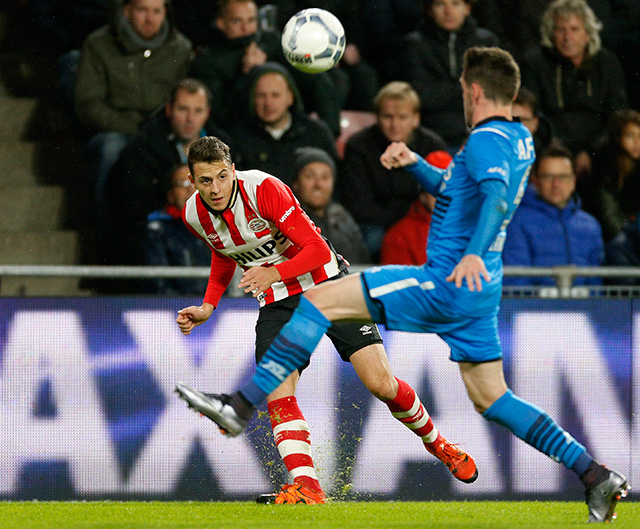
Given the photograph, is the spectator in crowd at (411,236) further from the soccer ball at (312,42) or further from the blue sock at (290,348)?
the blue sock at (290,348)

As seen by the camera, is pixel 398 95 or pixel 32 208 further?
pixel 32 208

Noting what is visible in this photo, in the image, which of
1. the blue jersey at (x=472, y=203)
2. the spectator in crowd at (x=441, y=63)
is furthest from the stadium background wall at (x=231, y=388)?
the spectator in crowd at (x=441, y=63)

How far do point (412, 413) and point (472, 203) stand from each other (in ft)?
A: 5.21

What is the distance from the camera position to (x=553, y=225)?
24.7 feet

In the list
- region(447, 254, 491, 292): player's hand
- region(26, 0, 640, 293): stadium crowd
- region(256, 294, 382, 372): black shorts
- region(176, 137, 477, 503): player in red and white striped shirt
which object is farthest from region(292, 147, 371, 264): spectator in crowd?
region(447, 254, 491, 292): player's hand

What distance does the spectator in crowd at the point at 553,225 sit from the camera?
744 cm

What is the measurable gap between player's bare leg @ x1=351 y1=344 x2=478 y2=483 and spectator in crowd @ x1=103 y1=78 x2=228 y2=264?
2.97m

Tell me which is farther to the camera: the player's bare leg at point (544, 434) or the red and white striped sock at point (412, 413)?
the red and white striped sock at point (412, 413)

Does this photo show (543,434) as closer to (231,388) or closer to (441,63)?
(231,388)

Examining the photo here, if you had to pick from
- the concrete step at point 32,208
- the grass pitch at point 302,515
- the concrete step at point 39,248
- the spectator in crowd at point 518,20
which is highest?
the spectator in crowd at point 518,20

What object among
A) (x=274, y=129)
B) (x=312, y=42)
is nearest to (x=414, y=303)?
(x=312, y=42)

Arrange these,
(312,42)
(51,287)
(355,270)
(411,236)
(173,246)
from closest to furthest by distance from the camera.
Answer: (312,42)
(355,270)
(173,246)
(411,236)
(51,287)

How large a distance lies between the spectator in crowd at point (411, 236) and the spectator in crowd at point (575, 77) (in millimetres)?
1426

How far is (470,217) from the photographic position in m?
4.13
